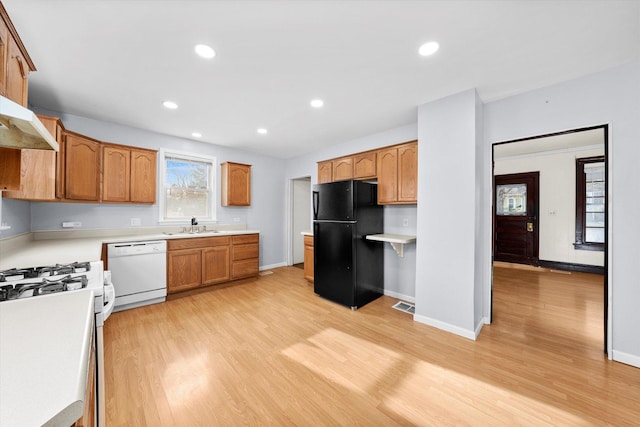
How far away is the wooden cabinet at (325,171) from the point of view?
13.5 ft

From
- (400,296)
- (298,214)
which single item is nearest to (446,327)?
(400,296)

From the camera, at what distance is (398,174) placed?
10.5ft

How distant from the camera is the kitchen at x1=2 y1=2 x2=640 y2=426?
2.04 metres

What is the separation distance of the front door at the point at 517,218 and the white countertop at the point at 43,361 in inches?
278

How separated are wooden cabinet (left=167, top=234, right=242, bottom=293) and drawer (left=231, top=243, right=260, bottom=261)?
7 centimetres

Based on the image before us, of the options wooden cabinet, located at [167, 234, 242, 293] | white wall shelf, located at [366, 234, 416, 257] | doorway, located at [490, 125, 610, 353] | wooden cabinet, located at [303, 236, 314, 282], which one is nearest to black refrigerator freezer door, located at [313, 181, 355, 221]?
white wall shelf, located at [366, 234, 416, 257]

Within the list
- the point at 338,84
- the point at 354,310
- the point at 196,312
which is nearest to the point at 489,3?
the point at 338,84

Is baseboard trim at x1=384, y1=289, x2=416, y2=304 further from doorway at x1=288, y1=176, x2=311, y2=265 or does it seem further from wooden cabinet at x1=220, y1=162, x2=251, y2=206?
wooden cabinet at x1=220, y1=162, x2=251, y2=206

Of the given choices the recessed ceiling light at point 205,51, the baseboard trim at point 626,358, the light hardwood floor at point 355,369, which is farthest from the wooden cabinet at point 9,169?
the baseboard trim at point 626,358

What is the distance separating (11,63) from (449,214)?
363 centimetres

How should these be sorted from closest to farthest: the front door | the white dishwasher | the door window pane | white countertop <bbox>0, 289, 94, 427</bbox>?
1. white countertop <bbox>0, 289, 94, 427</bbox>
2. the white dishwasher
3. the front door
4. the door window pane

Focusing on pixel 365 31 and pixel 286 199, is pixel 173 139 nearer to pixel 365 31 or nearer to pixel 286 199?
pixel 286 199

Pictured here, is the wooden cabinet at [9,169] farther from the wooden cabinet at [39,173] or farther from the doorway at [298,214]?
the doorway at [298,214]

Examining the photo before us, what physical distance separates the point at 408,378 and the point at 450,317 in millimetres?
1027
